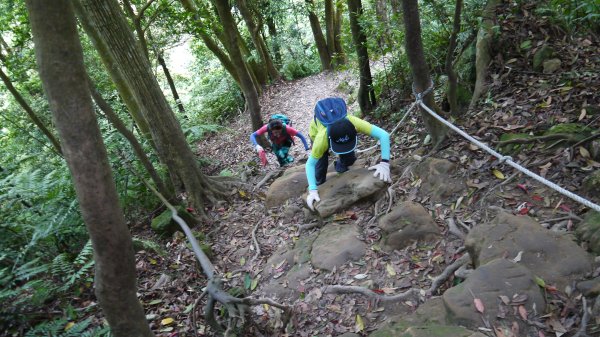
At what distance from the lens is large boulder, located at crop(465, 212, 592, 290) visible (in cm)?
273

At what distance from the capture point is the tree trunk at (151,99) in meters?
5.60

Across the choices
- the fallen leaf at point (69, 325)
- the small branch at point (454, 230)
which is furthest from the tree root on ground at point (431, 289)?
the fallen leaf at point (69, 325)

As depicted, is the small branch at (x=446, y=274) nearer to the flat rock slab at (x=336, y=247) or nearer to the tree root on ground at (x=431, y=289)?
the tree root on ground at (x=431, y=289)

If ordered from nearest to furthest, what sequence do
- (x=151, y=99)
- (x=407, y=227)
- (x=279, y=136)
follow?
1. (x=407, y=227)
2. (x=151, y=99)
3. (x=279, y=136)

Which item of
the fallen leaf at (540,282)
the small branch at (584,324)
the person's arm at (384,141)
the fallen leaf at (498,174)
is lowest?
the small branch at (584,324)

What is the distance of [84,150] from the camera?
1.97m

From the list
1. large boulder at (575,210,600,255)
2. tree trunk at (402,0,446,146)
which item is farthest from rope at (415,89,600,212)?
large boulder at (575,210,600,255)

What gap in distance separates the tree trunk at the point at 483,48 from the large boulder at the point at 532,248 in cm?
259

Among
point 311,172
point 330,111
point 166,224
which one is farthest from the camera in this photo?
point 166,224

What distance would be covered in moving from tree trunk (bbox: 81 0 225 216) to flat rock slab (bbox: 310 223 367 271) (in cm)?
269

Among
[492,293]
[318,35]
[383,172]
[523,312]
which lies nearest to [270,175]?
[383,172]

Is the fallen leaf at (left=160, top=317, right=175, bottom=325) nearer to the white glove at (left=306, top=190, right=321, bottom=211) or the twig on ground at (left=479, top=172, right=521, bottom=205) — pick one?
the white glove at (left=306, top=190, right=321, bottom=211)

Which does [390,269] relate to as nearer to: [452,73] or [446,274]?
[446,274]

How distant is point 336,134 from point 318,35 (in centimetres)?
1313
